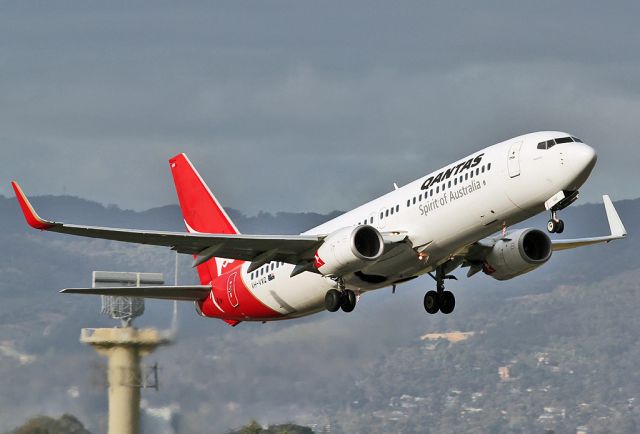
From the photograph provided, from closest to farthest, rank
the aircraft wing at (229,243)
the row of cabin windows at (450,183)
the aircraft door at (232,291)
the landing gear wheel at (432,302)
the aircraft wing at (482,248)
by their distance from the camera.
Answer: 1. the row of cabin windows at (450,183)
2. the aircraft wing at (229,243)
3. the aircraft wing at (482,248)
4. the landing gear wheel at (432,302)
5. the aircraft door at (232,291)

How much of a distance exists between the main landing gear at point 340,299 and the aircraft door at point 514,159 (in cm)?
793

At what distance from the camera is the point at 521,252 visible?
154ft

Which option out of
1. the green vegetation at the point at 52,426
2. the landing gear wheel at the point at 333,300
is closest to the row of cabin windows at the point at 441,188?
the landing gear wheel at the point at 333,300

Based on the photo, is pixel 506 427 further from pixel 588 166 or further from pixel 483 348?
pixel 588 166

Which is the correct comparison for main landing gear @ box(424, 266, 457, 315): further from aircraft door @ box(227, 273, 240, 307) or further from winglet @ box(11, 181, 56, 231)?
winglet @ box(11, 181, 56, 231)

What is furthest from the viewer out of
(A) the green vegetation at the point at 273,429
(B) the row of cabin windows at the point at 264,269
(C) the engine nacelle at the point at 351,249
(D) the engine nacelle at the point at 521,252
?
(A) the green vegetation at the point at 273,429

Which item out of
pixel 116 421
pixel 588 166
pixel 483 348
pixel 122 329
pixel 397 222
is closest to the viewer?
pixel 588 166

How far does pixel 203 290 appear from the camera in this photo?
53969 millimetres

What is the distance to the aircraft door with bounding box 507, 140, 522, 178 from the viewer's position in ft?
136

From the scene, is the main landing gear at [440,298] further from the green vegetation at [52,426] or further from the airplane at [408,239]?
the green vegetation at [52,426]

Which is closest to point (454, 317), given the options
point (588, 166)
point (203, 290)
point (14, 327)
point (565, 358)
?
point (565, 358)

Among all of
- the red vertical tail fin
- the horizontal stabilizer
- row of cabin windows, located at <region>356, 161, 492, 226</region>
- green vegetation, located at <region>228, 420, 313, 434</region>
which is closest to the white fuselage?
row of cabin windows, located at <region>356, 161, 492, 226</region>

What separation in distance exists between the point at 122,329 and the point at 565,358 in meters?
111

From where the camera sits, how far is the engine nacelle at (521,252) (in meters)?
47.0
